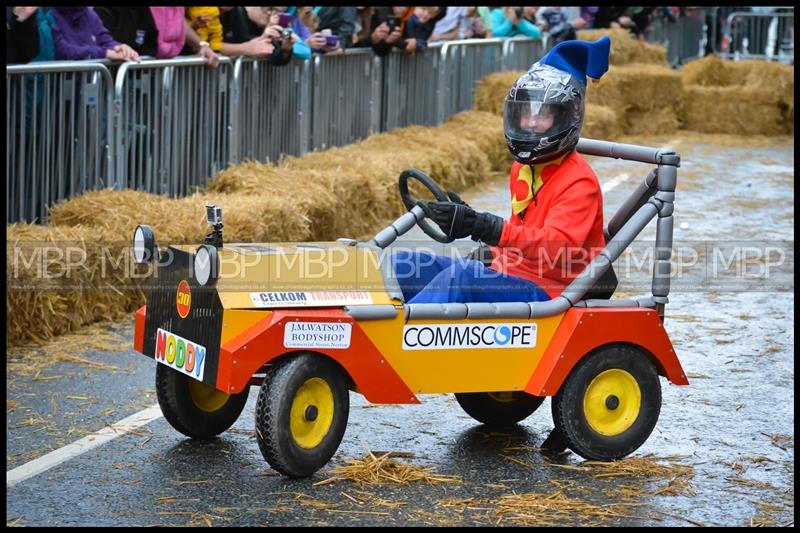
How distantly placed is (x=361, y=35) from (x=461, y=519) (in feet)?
32.0

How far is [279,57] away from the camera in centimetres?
1180

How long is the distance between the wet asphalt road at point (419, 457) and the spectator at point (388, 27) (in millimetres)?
6290

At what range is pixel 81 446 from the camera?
588 centimetres

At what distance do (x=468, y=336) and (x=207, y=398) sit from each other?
1201 mm

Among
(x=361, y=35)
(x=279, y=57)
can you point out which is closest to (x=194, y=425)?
(x=279, y=57)

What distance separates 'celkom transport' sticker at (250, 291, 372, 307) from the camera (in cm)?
537

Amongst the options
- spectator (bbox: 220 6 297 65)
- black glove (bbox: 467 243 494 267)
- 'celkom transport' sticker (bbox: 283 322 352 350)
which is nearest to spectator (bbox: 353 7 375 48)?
spectator (bbox: 220 6 297 65)

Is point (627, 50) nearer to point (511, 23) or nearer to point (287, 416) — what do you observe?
point (511, 23)

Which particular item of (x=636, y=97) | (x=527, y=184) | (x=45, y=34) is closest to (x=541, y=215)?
(x=527, y=184)

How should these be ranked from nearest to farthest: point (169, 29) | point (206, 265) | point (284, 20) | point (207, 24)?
point (206, 265) < point (169, 29) < point (207, 24) < point (284, 20)

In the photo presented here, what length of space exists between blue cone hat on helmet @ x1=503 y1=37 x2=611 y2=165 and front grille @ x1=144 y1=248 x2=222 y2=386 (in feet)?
4.82

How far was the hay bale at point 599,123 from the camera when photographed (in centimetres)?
1803

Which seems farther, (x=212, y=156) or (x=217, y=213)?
(x=212, y=156)

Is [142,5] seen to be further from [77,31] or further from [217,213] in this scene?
[217,213]
